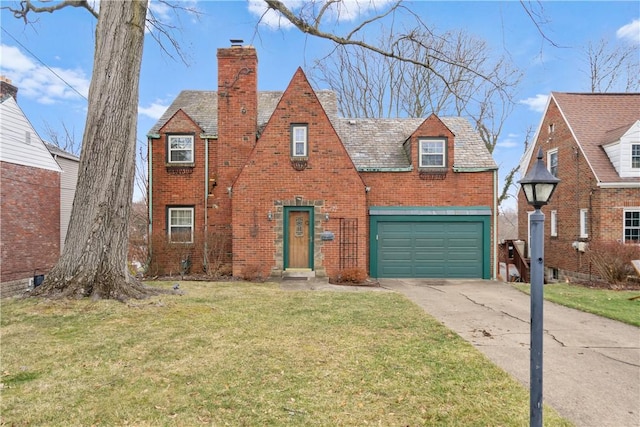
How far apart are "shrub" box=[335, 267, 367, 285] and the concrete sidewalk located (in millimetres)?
2010

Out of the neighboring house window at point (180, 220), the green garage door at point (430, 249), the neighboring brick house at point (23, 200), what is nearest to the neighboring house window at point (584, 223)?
the green garage door at point (430, 249)

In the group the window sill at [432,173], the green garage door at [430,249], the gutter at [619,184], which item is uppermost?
the window sill at [432,173]

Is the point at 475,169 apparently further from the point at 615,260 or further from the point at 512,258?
the point at 512,258

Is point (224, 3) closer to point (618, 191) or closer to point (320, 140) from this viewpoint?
point (320, 140)

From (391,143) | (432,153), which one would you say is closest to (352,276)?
(432,153)

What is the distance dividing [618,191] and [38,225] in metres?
25.0

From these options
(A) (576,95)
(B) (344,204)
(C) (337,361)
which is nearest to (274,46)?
(B) (344,204)

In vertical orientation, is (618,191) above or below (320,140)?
below

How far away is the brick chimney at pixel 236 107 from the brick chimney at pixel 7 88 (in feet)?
33.0

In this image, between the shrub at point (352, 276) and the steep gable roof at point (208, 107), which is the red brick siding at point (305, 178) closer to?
the shrub at point (352, 276)

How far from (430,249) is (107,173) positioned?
10.3m

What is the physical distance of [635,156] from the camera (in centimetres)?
1376

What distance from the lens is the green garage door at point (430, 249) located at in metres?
12.5

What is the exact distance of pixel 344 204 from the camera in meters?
11.8
